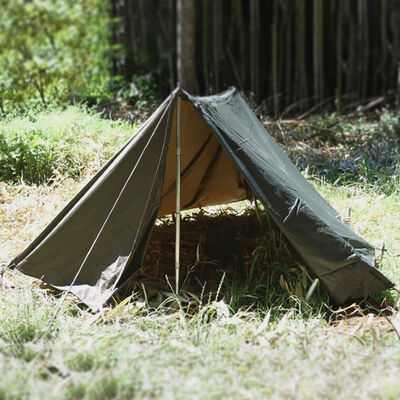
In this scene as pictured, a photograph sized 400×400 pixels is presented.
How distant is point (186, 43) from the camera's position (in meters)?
7.05

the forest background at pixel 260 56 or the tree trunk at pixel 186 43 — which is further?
the forest background at pixel 260 56

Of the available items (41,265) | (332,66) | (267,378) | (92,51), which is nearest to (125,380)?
(267,378)

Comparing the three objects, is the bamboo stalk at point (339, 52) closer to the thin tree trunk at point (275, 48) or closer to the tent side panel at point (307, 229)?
the thin tree trunk at point (275, 48)

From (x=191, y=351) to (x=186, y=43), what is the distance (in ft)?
17.7

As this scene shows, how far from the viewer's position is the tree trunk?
6934 millimetres

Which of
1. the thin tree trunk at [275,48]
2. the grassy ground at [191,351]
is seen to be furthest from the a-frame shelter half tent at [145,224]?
the thin tree trunk at [275,48]

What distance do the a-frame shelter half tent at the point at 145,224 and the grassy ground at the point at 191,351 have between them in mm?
157

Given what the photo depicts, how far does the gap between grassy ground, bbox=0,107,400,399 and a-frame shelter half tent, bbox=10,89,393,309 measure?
157 millimetres

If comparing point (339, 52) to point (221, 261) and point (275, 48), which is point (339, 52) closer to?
point (275, 48)

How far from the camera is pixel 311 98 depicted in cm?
771

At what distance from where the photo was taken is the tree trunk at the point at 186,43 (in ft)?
22.7

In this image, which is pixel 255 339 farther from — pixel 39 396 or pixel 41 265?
pixel 41 265

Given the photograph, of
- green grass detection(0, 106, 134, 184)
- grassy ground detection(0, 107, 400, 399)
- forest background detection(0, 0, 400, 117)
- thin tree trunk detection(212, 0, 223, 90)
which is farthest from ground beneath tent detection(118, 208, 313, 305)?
thin tree trunk detection(212, 0, 223, 90)

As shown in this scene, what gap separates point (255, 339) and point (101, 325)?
0.75 m
